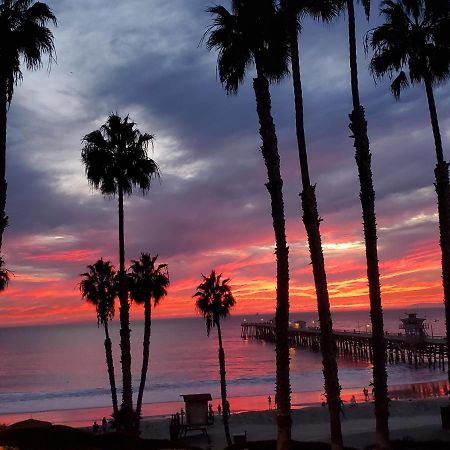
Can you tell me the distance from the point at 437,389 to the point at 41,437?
182 ft

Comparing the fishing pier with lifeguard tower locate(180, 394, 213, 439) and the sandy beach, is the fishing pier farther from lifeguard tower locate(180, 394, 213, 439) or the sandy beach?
lifeguard tower locate(180, 394, 213, 439)

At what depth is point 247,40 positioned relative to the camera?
16469mm

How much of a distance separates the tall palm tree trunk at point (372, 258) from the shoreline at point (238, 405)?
137 feet

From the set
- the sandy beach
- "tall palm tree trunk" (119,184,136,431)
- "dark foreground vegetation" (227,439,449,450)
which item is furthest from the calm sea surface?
"dark foreground vegetation" (227,439,449,450)

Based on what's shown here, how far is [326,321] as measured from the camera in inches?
611

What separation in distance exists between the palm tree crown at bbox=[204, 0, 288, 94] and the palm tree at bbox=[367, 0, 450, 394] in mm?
4411

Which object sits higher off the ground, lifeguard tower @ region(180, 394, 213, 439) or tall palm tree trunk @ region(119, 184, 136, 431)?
tall palm tree trunk @ region(119, 184, 136, 431)

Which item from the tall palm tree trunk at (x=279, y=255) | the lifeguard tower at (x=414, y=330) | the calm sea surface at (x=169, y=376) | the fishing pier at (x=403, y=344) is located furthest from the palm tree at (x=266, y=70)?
the lifeguard tower at (x=414, y=330)

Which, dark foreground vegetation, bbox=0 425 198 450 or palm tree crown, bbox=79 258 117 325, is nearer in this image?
dark foreground vegetation, bbox=0 425 198 450

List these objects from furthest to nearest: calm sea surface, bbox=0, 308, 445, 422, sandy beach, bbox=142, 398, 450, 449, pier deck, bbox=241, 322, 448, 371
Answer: pier deck, bbox=241, 322, 448, 371
calm sea surface, bbox=0, 308, 445, 422
sandy beach, bbox=142, 398, 450, 449

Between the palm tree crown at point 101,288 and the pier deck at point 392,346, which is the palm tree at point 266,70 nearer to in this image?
the palm tree crown at point 101,288

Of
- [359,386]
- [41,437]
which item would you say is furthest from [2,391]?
[41,437]

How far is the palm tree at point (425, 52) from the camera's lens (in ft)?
63.0

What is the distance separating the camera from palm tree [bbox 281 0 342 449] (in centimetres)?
1491
